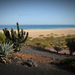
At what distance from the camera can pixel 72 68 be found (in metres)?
5.60

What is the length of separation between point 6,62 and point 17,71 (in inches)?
62.9

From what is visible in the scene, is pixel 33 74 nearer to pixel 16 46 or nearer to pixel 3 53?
pixel 3 53

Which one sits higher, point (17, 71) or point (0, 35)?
point (0, 35)

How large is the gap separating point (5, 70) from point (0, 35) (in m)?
11.6

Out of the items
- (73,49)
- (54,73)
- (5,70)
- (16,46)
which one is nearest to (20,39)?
(16,46)

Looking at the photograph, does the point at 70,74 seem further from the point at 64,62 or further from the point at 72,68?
the point at 64,62

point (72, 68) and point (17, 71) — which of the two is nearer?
point (17, 71)

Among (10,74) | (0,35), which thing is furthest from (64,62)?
(0,35)

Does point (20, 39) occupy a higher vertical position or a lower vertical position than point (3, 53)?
higher

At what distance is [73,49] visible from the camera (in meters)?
11.7

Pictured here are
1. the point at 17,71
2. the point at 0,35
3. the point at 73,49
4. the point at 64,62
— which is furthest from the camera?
the point at 0,35

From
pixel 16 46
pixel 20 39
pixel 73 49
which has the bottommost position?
pixel 73 49

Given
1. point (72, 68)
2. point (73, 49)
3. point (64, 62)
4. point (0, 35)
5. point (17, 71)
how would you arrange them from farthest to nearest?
point (0, 35) < point (73, 49) < point (64, 62) < point (72, 68) < point (17, 71)

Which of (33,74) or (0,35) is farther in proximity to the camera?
(0,35)
